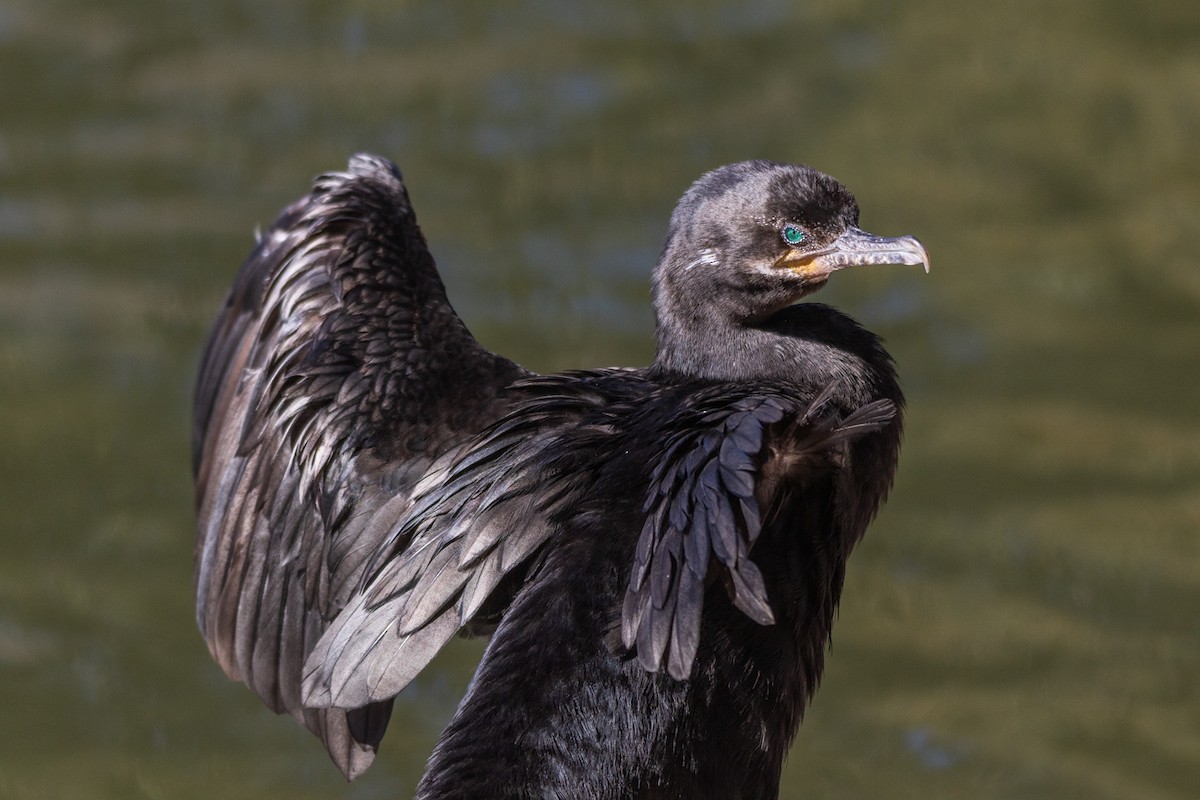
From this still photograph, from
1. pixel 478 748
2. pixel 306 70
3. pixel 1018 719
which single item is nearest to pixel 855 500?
pixel 478 748

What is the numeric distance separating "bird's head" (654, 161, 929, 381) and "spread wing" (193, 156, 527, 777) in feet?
2.16

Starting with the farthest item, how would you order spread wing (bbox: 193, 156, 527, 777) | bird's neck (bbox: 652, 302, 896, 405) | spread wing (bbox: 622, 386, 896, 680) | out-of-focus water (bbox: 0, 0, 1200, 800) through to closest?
out-of-focus water (bbox: 0, 0, 1200, 800), spread wing (bbox: 193, 156, 527, 777), bird's neck (bbox: 652, 302, 896, 405), spread wing (bbox: 622, 386, 896, 680)

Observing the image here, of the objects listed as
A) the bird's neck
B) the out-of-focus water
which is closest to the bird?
the bird's neck

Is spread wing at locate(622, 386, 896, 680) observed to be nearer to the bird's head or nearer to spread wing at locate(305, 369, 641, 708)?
spread wing at locate(305, 369, 641, 708)

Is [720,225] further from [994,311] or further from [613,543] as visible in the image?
[994,311]

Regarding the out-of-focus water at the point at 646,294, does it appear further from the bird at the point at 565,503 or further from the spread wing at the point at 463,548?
the spread wing at the point at 463,548

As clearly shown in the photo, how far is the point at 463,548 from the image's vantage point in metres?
4.95

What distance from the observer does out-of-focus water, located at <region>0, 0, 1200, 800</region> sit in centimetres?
812

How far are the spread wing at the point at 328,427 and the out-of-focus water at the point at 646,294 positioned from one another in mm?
1811

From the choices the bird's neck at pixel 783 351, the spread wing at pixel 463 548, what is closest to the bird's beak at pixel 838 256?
the bird's neck at pixel 783 351

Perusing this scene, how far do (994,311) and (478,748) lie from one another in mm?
6228

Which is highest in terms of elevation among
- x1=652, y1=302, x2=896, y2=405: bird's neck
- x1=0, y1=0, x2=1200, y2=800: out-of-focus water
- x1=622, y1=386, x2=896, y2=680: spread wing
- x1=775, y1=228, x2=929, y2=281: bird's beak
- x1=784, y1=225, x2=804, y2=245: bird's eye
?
x1=784, y1=225, x2=804, y2=245: bird's eye

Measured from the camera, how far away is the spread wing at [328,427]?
18.6 feet

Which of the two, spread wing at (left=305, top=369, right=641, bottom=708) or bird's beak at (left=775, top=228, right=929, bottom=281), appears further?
bird's beak at (left=775, top=228, right=929, bottom=281)
